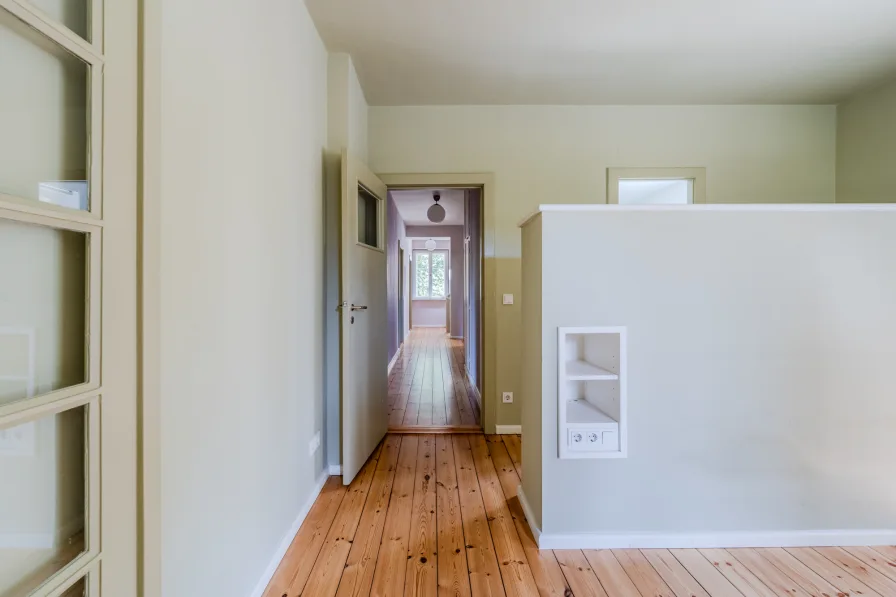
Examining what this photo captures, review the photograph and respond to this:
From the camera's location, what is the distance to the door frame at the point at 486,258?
3287 millimetres

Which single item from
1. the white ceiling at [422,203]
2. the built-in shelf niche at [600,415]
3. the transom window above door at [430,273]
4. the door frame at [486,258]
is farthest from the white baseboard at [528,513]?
the transom window above door at [430,273]

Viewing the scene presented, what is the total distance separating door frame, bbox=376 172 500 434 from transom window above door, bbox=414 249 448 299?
782cm

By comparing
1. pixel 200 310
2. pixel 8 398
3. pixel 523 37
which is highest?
pixel 523 37

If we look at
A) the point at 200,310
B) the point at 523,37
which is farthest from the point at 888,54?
the point at 200,310

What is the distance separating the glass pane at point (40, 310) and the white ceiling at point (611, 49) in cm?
199

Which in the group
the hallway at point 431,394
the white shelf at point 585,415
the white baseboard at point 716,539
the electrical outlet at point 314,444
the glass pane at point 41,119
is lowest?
the white baseboard at point 716,539

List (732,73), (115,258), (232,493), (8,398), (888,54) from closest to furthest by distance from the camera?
(8,398)
(115,258)
(232,493)
(888,54)
(732,73)

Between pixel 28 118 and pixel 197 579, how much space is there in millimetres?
1240

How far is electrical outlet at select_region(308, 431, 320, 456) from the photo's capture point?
224 centimetres

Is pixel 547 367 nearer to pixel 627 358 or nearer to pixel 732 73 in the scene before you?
pixel 627 358

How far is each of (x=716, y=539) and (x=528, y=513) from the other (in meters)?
0.88

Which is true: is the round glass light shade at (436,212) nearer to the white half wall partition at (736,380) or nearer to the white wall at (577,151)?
the white wall at (577,151)

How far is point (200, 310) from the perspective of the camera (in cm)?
119

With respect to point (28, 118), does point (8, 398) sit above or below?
below
